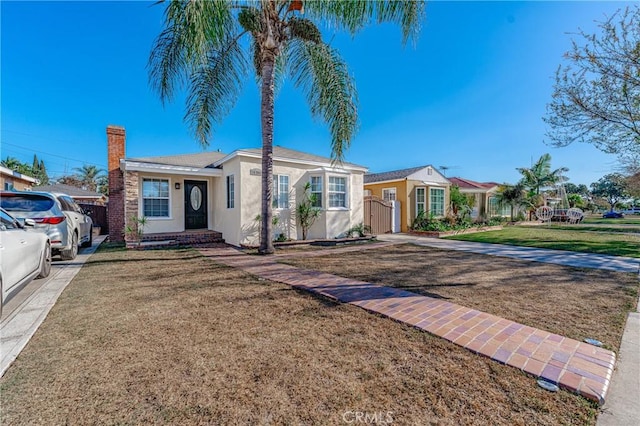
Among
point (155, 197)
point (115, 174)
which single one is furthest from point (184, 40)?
point (115, 174)

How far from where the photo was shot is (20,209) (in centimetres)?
691

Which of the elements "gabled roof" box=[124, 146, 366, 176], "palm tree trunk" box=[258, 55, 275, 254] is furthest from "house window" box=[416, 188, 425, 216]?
"palm tree trunk" box=[258, 55, 275, 254]

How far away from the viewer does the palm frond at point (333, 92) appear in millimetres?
9203

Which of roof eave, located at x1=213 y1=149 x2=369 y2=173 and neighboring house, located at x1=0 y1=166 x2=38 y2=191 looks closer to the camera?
roof eave, located at x1=213 y1=149 x2=369 y2=173

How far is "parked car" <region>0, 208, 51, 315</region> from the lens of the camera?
379 cm

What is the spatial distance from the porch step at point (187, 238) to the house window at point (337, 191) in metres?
5.21

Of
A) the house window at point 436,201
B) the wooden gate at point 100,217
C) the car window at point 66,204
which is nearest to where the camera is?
the car window at point 66,204

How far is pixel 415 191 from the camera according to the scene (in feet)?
56.3

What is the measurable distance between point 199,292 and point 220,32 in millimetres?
6618

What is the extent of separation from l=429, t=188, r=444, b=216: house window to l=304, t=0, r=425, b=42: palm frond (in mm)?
11121

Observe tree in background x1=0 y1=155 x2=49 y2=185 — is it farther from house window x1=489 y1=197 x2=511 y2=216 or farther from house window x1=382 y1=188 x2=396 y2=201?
house window x1=489 y1=197 x2=511 y2=216

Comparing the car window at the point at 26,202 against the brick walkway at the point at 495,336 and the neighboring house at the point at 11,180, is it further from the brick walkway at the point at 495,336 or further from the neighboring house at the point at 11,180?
the neighboring house at the point at 11,180

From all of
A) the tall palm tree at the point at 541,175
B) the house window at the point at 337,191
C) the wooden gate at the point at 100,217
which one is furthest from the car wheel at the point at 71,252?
the tall palm tree at the point at 541,175

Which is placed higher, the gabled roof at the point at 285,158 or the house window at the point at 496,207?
the gabled roof at the point at 285,158
